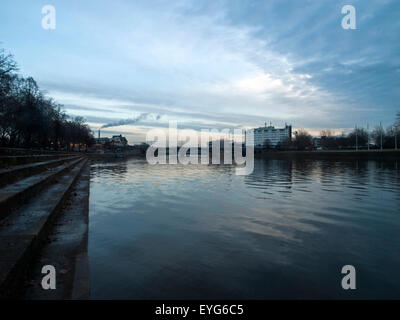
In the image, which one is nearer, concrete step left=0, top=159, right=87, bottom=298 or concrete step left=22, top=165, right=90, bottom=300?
concrete step left=0, top=159, right=87, bottom=298

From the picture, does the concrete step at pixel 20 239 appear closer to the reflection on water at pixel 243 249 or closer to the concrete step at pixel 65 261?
the concrete step at pixel 65 261

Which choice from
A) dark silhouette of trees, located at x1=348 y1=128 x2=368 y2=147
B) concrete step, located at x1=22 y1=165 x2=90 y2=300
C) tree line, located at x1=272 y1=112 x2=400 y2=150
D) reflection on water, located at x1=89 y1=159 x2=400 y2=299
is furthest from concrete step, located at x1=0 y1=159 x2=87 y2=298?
dark silhouette of trees, located at x1=348 y1=128 x2=368 y2=147

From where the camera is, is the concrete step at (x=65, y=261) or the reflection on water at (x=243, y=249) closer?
the concrete step at (x=65, y=261)

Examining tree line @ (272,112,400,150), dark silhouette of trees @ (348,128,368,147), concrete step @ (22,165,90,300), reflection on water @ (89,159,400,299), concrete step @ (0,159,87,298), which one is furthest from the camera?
dark silhouette of trees @ (348,128,368,147)

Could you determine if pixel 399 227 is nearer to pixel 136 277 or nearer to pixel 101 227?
pixel 136 277

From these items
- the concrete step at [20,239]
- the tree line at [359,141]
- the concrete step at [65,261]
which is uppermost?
the tree line at [359,141]

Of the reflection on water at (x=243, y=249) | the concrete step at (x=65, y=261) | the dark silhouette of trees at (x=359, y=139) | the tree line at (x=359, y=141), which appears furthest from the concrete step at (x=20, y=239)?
the dark silhouette of trees at (x=359, y=139)

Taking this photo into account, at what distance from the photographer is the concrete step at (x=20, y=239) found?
3.62 m

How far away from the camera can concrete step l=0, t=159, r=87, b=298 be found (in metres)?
3.62

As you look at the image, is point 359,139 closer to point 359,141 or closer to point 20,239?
point 359,141

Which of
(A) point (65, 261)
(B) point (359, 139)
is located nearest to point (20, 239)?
(A) point (65, 261)

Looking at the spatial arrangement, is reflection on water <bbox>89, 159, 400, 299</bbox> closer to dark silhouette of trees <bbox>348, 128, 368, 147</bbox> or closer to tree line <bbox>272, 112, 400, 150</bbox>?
tree line <bbox>272, 112, 400, 150</bbox>

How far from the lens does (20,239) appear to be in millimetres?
4801

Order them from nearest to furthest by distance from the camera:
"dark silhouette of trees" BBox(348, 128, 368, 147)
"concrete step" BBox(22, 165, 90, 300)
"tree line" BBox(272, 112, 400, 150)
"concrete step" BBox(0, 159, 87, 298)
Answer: "concrete step" BBox(0, 159, 87, 298)
"concrete step" BBox(22, 165, 90, 300)
"tree line" BBox(272, 112, 400, 150)
"dark silhouette of trees" BBox(348, 128, 368, 147)
